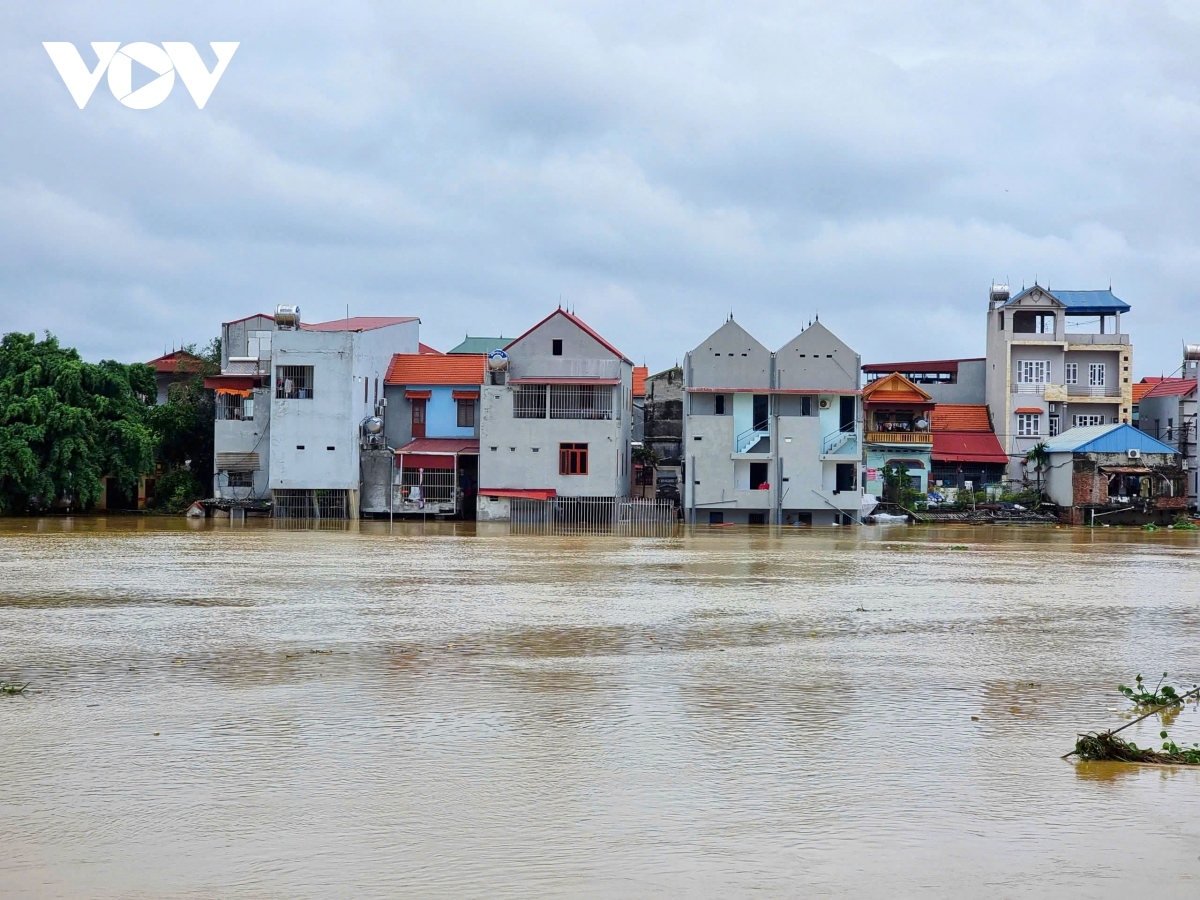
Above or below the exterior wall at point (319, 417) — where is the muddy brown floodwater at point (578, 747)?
below

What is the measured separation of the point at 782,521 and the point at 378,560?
27484 mm

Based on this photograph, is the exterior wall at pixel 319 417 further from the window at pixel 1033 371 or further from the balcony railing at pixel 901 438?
the window at pixel 1033 371

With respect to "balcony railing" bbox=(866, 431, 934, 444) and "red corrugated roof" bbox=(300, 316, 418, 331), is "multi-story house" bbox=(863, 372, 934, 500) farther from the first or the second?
"red corrugated roof" bbox=(300, 316, 418, 331)

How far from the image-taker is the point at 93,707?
10.5 metres

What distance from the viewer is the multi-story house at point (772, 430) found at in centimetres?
5269

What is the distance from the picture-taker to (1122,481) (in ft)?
185

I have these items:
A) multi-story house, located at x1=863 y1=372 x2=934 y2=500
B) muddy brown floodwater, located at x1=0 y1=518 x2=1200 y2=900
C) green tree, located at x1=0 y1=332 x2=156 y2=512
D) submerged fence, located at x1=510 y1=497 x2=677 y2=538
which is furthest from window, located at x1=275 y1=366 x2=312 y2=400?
muddy brown floodwater, located at x1=0 y1=518 x2=1200 y2=900

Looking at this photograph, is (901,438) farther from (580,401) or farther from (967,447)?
(580,401)

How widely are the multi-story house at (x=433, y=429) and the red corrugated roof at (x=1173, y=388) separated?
116 ft

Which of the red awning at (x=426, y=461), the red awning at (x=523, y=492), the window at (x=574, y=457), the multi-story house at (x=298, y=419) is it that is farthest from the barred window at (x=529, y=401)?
the multi-story house at (x=298, y=419)

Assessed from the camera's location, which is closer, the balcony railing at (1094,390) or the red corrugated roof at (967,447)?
the red corrugated roof at (967,447)

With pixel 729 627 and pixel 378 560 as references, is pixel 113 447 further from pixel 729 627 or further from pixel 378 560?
pixel 729 627


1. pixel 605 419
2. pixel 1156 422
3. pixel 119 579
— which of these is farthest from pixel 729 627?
pixel 1156 422

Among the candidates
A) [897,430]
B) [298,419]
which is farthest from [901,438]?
[298,419]
